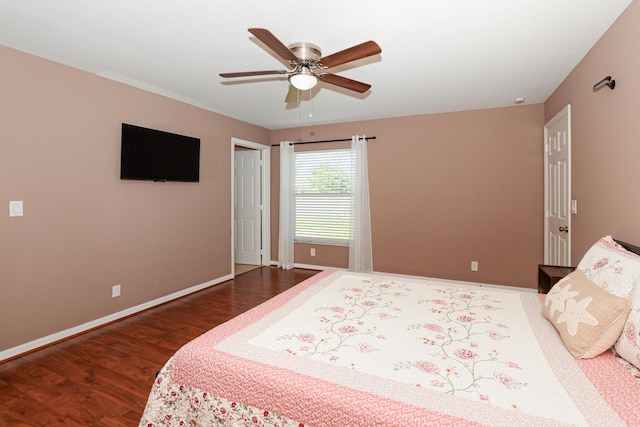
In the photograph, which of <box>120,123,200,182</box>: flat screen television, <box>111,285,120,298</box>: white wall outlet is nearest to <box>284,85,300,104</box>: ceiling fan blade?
<box>120,123,200,182</box>: flat screen television

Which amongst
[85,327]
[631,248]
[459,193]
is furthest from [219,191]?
[631,248]

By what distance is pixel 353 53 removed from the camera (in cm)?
195

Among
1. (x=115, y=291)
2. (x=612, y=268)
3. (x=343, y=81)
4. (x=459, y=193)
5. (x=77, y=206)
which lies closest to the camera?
(x=612, y=268)

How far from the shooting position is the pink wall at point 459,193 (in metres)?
4.12

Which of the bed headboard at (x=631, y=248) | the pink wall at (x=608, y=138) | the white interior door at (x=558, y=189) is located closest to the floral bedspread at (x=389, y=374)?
the bed headboard at (x=631, y=248)

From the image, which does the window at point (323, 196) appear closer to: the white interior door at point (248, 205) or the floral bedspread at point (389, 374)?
the white interior door at point (248, 205)

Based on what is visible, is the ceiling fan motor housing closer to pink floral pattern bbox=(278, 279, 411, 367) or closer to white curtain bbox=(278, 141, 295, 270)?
pink floral pattern bbox=(278, 279, 411, 367)

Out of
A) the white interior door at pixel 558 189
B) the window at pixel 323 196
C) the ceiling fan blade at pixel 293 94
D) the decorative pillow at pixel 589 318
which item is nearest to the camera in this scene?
the decorative pillow at pixel 589 318

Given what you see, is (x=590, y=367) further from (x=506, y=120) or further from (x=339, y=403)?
A: (x=506, y=120)

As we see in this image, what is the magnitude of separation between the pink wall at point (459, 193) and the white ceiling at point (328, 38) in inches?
28.3

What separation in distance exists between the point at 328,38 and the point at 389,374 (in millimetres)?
2246

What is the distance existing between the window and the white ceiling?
167 cm

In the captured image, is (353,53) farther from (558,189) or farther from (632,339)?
(558,189)

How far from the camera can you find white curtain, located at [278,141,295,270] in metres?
5.46
